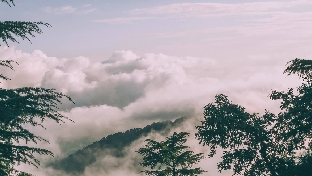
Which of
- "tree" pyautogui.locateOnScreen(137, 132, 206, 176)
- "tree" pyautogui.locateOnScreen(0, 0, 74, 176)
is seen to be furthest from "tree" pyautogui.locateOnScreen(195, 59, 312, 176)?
"tree" pyautogui.locateOnScreen(0, 0, 74, 176)

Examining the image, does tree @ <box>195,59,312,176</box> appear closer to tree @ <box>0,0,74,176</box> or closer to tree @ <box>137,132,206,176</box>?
tree @ <box>137,132,206,176</box>

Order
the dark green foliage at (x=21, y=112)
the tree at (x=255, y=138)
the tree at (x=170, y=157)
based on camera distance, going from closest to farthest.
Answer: the dark green foliage at (x=21, y=112) → the tree at (x=255, y=138) → the tree at (x=170, y=157)

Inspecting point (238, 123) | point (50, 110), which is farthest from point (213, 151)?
point (50, 110)

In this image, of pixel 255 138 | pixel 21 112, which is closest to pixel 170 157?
pixel 255 138

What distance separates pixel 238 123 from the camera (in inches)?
582

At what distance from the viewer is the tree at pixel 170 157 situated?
64.0 feet

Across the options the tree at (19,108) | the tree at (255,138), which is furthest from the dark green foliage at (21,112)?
the tree at (255,138)

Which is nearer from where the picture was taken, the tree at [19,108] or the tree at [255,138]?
the tree at [19,108]

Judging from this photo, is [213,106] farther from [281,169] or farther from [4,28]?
[4,28]

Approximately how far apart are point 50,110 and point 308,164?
14043 mm

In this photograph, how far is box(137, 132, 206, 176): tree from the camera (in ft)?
64.0

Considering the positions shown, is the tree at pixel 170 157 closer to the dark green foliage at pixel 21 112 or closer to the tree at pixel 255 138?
the tree at pixel 255 138

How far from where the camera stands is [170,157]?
20.1 m

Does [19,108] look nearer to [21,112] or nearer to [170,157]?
[21,112]
